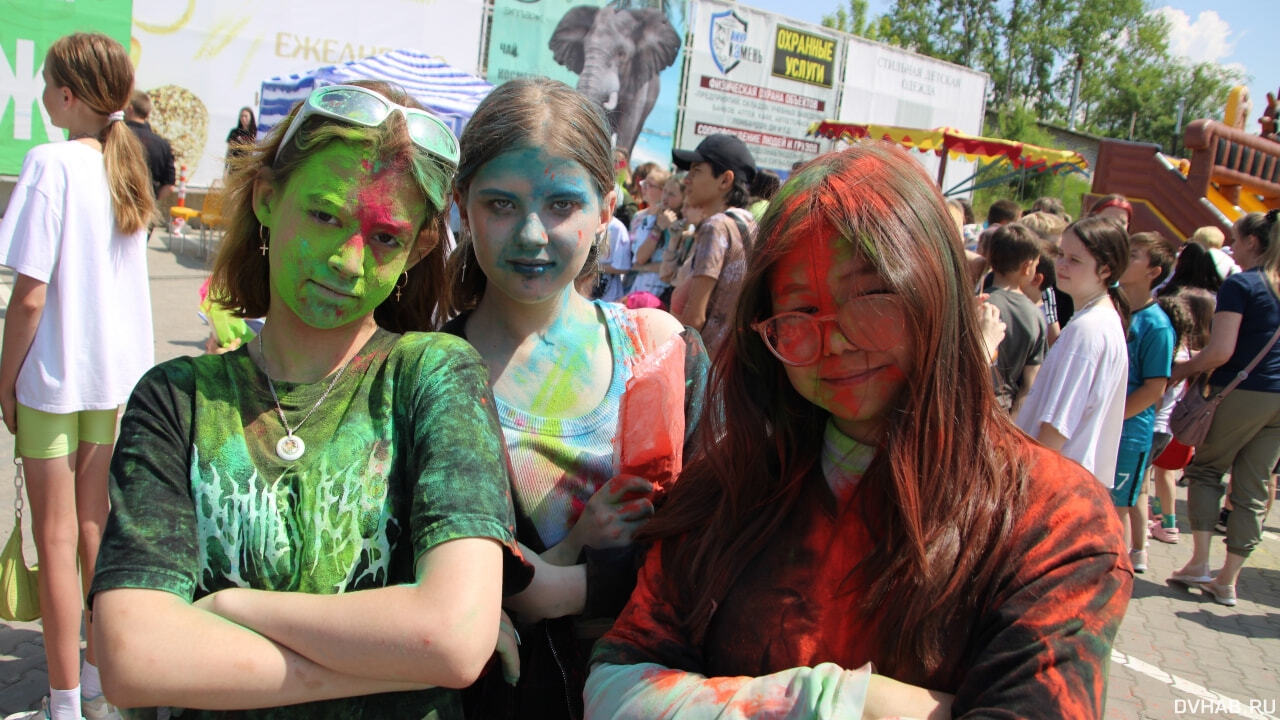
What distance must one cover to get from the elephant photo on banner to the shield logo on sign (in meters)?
1.07

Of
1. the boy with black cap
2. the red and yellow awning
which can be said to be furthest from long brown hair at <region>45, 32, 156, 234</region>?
the red and yellow awning

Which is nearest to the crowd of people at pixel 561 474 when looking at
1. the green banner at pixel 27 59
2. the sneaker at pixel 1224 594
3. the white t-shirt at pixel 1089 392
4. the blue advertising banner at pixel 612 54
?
the white t-shirt at pixel 1089 392

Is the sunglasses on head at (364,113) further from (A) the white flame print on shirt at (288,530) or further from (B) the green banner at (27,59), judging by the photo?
(B) the green banner at (27,59)

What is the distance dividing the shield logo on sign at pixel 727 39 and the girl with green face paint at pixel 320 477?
1872cm

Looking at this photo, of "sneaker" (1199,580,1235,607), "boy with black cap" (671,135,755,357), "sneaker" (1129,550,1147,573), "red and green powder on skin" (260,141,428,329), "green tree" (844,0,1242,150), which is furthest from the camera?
"green tree" (844,0,1242,150)

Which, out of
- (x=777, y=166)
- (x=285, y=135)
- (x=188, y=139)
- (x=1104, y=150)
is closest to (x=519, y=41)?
(x=188, y=139)

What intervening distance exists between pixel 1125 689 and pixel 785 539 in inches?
Answer: 150

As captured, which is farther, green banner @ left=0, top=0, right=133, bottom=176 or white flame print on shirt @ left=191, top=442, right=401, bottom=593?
green banner @ left=0, top=0, right=133, bottom=176

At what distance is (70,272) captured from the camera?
303cm

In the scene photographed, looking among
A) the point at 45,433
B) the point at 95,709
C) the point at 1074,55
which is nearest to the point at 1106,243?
the point at 45,433

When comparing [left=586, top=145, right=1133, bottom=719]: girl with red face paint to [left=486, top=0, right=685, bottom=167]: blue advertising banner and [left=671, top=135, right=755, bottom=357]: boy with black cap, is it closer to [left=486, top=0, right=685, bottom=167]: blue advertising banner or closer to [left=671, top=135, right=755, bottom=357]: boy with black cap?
[left=671, top=135, right=755, bottom=357]: boy with black cap

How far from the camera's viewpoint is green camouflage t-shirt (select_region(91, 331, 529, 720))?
131cm

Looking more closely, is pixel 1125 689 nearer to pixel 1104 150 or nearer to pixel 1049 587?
pixel 1049 587

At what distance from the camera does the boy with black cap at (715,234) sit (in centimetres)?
473
